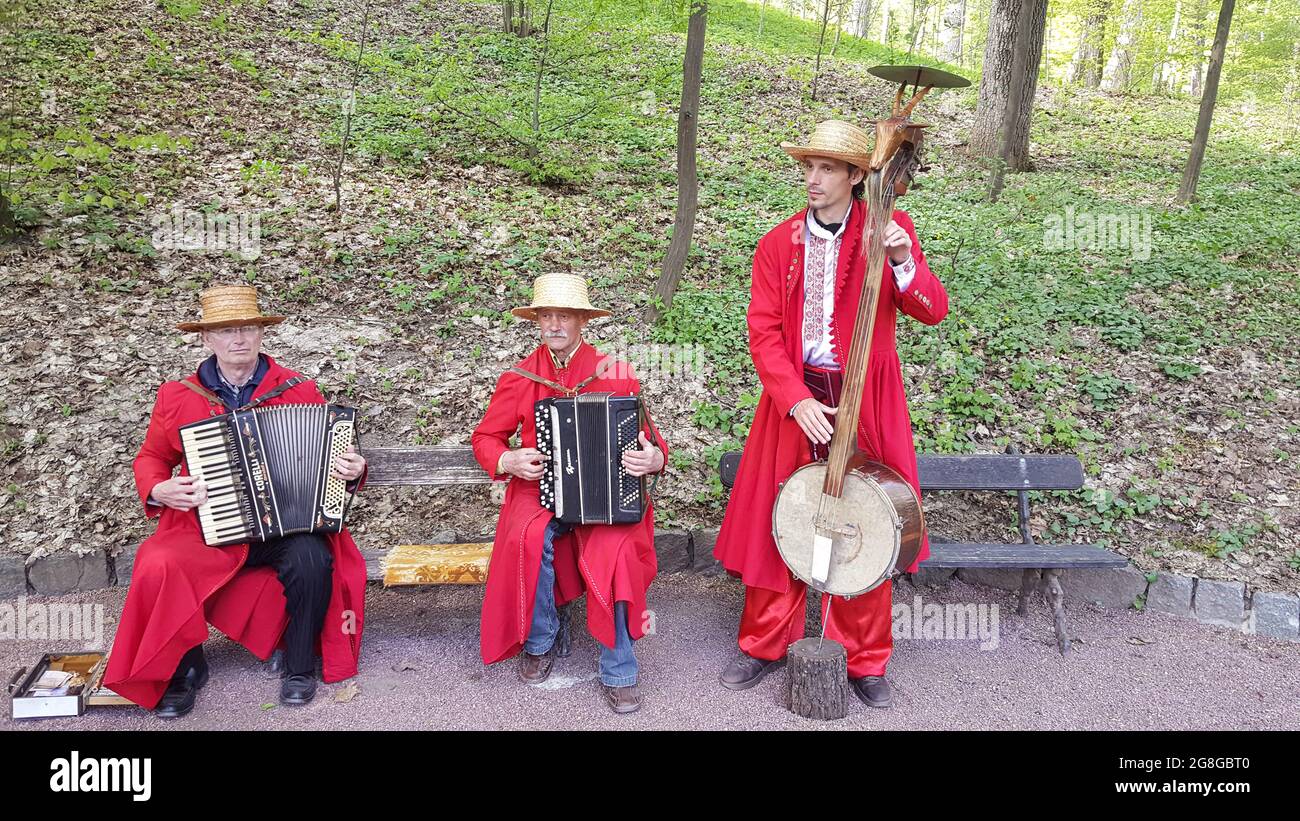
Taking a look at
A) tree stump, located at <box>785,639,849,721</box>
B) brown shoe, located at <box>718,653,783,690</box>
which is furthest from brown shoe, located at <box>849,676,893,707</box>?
brown shoe, located at <box>718,653,783,690</box>

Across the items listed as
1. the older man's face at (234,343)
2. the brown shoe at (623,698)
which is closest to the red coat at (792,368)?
the brown shoe at (623,698)

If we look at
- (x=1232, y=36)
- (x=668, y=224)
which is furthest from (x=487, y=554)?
(x=1232, y=36)

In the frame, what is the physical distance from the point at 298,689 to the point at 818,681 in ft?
7.22

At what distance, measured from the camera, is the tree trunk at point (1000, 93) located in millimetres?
10016

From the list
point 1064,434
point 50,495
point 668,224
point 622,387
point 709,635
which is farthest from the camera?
point 668,224

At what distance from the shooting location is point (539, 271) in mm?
7035

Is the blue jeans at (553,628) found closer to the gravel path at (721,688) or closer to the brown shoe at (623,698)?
the brown shoe at (623,698)

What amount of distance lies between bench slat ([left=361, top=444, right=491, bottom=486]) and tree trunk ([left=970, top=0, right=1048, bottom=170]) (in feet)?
26.9

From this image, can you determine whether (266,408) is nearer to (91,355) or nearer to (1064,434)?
(91,355)

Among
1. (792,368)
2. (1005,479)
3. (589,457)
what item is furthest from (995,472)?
(589,457)

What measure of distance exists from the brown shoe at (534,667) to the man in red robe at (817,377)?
813 mm

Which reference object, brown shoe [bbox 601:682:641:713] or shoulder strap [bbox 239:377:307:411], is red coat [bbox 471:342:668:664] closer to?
brown shoe [bbox 601:682:641:713]

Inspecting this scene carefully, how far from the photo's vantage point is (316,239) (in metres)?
7.18

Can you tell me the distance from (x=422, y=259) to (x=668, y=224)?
94.1 inches
